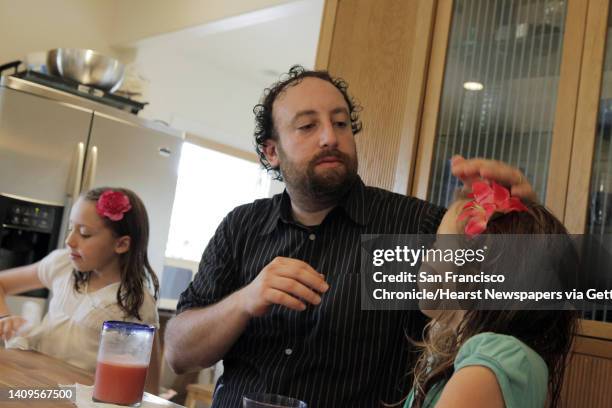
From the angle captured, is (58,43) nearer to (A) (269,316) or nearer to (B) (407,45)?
(B) (407,45)

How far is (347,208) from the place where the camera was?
1.36 m

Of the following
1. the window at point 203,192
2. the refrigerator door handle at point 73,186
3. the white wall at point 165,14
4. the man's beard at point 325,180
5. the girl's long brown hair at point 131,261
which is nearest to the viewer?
the man's beard at point 325,180

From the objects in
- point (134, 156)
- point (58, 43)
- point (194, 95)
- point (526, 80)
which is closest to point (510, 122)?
point (526, 80)

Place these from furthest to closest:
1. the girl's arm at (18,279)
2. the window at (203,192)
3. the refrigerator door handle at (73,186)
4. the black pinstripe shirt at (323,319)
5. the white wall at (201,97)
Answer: the window at (203,192)
the white wall at (201,97)
the refrigerator door handle at (73,186)
the girl's arm at (18,279)
the black pinstripe shirt at (323,319)

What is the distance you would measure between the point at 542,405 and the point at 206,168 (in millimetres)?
4243

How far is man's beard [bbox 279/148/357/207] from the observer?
1329 mm

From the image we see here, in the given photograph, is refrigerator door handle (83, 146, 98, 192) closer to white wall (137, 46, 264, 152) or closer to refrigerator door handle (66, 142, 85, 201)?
refrigerator door handle (66, 142, 85, 201)

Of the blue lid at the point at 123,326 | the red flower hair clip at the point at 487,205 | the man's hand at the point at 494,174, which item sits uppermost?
the man's hand at the point at 494,174

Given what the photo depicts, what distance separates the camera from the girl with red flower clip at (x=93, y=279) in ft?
5.00

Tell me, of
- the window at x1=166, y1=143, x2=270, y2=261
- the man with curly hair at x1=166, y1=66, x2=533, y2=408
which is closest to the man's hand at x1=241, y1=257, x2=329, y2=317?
the man with curly hair at x1=166, y1=66, x2=533, y2=408

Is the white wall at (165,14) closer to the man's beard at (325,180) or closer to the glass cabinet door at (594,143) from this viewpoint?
the glass cabinet door at (594,143)

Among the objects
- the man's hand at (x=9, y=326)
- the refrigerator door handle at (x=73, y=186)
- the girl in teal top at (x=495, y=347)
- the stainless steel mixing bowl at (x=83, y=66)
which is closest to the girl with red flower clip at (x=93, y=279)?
the man's hand at (x=9, y=326)

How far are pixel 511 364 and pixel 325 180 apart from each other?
2.14 feet

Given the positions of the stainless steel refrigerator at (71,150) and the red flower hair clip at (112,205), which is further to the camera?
the stainless steel refrigerator at (71,150)
